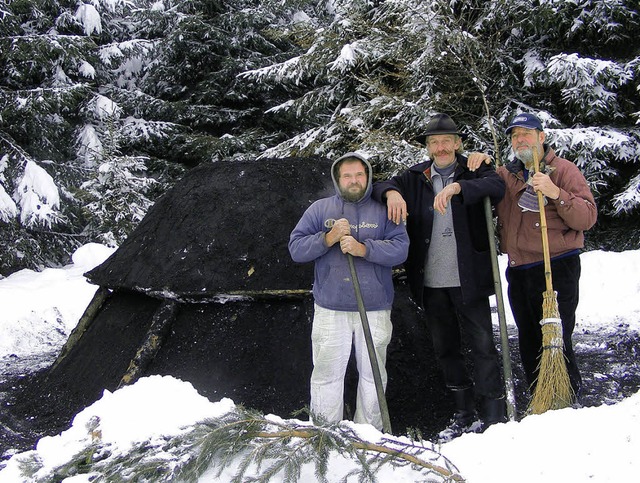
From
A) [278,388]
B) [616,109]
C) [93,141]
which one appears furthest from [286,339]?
[93,141]

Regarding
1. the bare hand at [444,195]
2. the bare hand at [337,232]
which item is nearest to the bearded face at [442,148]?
the bare hand at [444,195]

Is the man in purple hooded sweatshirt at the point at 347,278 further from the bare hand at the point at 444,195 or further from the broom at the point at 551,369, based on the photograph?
the broom at the point at 551,369

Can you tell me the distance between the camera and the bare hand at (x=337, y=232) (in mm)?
3432

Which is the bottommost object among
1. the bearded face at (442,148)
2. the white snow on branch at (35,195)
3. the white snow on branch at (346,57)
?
the bearded face at (442,148)

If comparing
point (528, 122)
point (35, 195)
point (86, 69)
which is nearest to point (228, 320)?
point (528, 122)

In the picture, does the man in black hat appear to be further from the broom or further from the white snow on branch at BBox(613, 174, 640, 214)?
the white snow on branch at BBox(613, 174, 640, 214)

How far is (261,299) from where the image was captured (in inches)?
178

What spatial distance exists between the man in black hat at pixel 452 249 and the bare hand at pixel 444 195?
0.11 ft

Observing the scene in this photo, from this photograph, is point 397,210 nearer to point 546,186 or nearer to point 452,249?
point 452,249

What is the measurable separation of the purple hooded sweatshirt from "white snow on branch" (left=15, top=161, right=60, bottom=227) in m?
9.88

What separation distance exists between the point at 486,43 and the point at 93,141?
897 centimetres

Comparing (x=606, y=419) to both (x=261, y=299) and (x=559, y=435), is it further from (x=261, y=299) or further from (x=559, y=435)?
(x=261, y=299)

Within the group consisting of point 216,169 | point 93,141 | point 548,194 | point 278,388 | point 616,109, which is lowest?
point 278,388

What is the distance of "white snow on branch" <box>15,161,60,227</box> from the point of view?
39.1 ft
